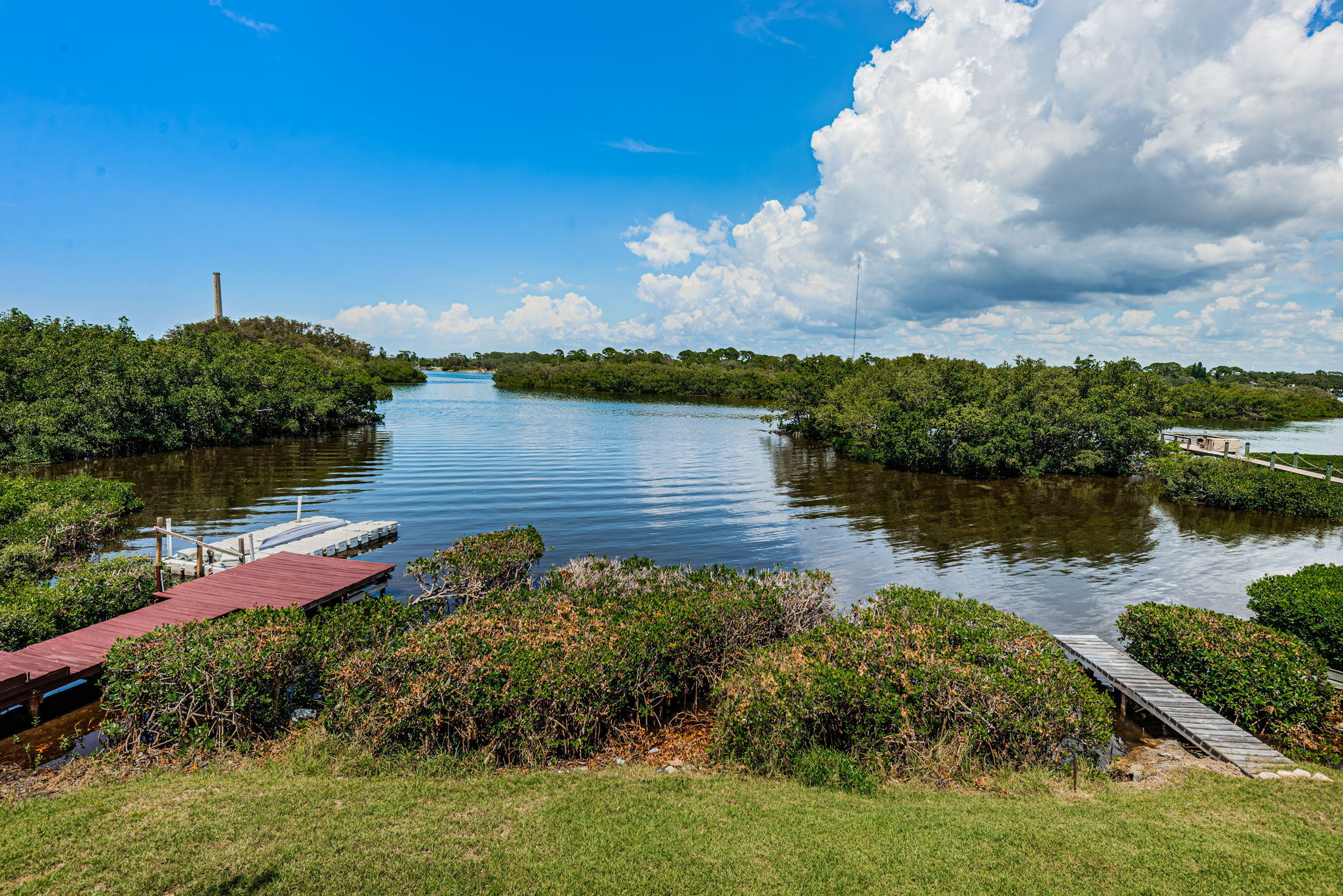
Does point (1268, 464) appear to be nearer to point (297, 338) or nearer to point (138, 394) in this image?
point (138, 394)

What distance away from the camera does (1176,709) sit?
931 centimetres

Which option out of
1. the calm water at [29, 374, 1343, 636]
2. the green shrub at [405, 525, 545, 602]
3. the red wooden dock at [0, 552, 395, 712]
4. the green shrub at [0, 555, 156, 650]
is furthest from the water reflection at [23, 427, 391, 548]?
the green shrub at [405, 525, 545, 602]

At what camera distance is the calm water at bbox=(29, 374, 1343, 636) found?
59.3ft

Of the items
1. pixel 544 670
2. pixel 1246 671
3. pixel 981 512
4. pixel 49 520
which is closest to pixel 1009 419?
pixel 981 512

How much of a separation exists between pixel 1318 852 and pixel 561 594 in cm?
957

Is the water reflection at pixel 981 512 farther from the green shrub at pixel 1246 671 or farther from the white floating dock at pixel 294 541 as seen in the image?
the white floating dock at pixel 294 541

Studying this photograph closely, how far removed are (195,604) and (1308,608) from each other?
2063 cm

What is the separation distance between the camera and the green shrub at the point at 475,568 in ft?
Answer: 44.7

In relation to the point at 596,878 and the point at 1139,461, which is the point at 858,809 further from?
the point at 1139,461

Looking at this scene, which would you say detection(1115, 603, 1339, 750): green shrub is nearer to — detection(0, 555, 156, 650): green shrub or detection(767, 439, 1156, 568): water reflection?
detection(767, 439, 1156, 568): water reflection

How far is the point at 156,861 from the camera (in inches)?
203

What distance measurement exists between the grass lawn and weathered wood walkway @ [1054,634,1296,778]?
1.08 m

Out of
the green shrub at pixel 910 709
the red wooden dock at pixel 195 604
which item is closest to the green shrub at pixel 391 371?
the red wooden dock at pixel 195 604

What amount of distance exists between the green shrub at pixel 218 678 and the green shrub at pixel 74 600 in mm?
3229
